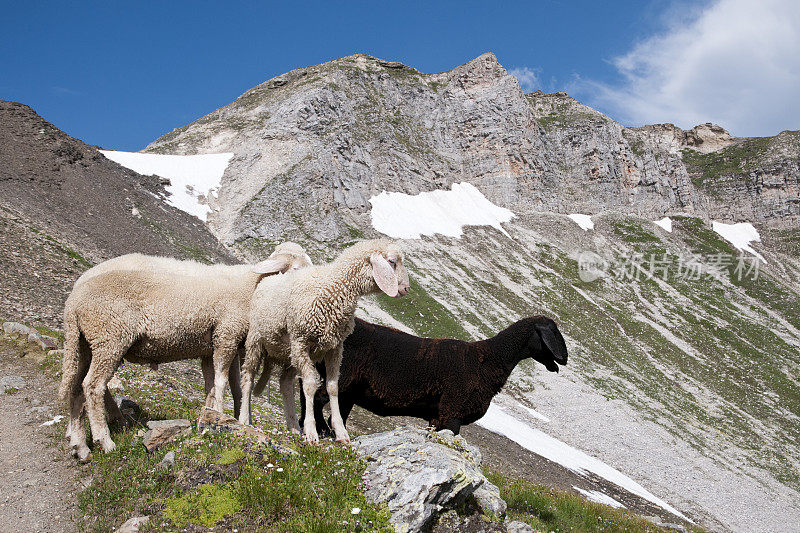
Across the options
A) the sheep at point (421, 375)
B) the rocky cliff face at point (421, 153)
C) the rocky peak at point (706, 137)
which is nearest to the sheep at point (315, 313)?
the sheep at point (421, 375)

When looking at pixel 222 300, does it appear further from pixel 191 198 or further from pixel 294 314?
pixel 191 198

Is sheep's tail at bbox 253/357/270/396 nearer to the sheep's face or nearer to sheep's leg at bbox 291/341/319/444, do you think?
sheep's leg at bbox 291/341/319/444

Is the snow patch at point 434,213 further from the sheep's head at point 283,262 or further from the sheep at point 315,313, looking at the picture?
the sheep at point 315,313

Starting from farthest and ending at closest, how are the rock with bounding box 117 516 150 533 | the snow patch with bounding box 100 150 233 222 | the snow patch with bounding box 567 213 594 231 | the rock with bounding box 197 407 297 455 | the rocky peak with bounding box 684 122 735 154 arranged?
the rocky peak with bounding box 684 122 735 154 → the snow patch with bounding box 567 213 594 231 → the snow patch with bounding box 100 150 233 222 → the rock with bounding box 197 407 297 455 → the rock with bounding box 117 516 150 533

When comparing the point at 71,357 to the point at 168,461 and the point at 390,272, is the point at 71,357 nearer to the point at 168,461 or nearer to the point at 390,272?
the point at 168,461

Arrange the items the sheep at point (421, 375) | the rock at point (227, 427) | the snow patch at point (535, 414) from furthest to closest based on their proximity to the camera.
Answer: the snow patch at point (535, 414)
the sheep at point (421, 375)
the rock at point (227, 427)

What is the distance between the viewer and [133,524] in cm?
602

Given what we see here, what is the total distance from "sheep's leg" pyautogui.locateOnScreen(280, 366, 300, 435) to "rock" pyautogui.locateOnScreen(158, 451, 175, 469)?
5.80 feet

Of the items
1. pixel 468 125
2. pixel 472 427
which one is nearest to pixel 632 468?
pixel 472 427

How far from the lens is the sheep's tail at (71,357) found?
8.16m

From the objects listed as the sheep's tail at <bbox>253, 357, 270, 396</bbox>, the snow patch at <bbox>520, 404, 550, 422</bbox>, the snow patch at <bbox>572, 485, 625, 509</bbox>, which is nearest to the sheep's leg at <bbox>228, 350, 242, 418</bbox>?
the sheep's tail at <bbox>253, 357, 270, 396</bbox>

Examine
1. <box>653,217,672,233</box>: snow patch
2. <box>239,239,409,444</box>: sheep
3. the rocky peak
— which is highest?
the rocky peak

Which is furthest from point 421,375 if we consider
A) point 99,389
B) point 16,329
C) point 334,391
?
point 16,329

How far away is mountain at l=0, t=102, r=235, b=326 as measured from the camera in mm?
19391
